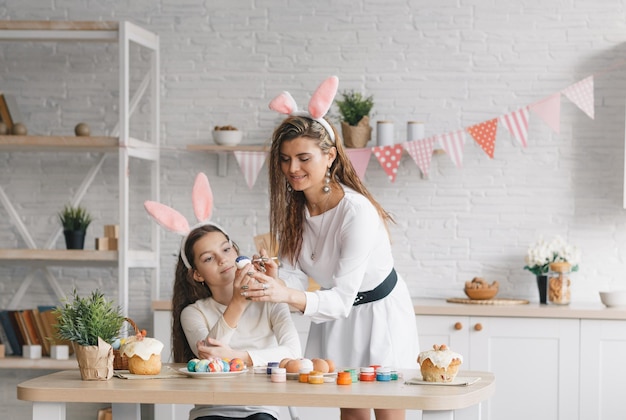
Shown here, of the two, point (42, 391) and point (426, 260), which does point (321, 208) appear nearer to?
point (42, 391)

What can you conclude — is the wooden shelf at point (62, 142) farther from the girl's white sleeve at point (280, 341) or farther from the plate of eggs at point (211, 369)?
the plate of eggs at point (211, 369)

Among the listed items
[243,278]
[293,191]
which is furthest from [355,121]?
[243,278]

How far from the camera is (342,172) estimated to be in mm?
2867

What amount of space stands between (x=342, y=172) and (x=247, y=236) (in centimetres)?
201

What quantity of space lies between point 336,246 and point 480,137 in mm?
1884

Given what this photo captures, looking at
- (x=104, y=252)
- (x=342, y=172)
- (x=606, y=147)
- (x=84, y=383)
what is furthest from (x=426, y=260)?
(x=84, y=383)

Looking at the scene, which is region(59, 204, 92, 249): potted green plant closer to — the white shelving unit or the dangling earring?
the white shelving unit

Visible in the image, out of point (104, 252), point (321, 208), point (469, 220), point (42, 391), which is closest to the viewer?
point (42, 391)

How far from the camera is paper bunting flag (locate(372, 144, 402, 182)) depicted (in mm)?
4535

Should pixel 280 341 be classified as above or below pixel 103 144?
below

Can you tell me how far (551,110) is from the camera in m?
4.48

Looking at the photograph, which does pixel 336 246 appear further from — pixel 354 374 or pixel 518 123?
pixel 518 123

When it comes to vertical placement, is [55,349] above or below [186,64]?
below

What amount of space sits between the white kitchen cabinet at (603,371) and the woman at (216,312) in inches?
71.8
